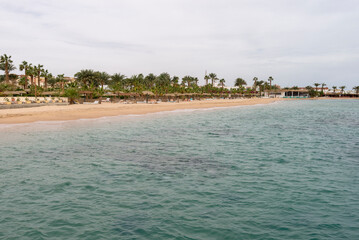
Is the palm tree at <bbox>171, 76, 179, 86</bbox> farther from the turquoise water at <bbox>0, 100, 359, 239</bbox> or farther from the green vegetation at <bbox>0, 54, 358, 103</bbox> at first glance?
the turquoise water at <bbox>0, 100, 359, 239</bbox>

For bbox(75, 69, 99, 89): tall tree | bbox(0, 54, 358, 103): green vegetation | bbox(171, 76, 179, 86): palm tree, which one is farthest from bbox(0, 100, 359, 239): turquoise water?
bbox(171, 76, 179, 86): palm tree

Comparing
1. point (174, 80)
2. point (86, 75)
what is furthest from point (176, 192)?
point (174, 80)

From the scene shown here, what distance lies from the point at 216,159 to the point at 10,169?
8707 millimetres

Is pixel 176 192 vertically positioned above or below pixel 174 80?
below

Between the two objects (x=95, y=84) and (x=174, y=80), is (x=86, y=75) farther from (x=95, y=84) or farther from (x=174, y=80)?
(x=174, y=80)

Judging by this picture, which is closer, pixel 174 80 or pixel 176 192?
pixel 176 192

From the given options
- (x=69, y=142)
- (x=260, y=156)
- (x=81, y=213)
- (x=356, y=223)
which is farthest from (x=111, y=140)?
(x=356, y=223)

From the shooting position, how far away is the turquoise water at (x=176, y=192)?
21.0 ft

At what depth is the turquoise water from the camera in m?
6.41

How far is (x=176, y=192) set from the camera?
28.9 ft

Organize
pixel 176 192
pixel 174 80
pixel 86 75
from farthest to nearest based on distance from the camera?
pixel 174 80 < pixel 86 75 < pixel 176 192

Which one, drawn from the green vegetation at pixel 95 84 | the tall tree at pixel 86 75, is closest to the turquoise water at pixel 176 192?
the green vegetation at pixel 95 84

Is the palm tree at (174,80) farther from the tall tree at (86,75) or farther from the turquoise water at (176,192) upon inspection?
the turquoise water at (176,192)

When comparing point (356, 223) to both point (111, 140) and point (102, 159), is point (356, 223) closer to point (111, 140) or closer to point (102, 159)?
point (102, 159)
